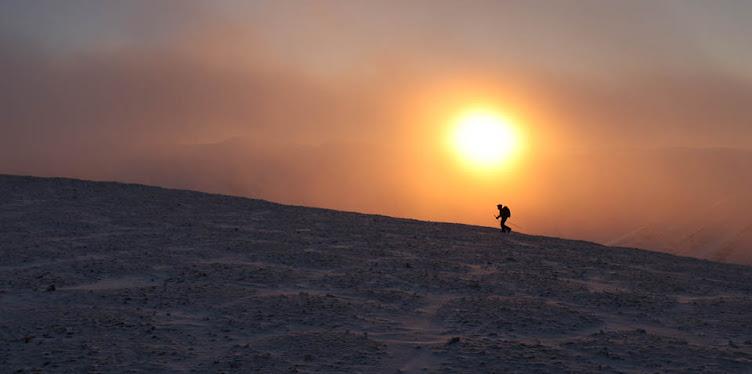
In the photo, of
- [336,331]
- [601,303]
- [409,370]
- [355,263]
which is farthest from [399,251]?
[409,370]

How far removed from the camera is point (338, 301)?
32.0 feet

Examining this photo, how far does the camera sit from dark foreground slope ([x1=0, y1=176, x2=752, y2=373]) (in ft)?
23.7

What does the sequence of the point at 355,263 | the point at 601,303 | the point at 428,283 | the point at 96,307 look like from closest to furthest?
the point at 96,307 < the point at 601,303 < the point at 428,283 < the point at 355,263

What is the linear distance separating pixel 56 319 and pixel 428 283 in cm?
641

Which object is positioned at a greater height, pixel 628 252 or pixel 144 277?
pixel 628 252

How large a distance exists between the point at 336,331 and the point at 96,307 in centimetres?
360

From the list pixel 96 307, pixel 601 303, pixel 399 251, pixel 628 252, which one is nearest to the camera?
pixel 96 307

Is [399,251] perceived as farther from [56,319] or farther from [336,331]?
[56,319]

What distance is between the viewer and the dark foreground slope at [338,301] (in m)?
7.22

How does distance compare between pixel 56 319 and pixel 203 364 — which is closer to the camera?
pixel 203 364

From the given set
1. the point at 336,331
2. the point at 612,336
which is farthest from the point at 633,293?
the point at 336,331

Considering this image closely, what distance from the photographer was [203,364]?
684 centimetres

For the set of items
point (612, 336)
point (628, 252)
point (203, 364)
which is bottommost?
point (203, 364)

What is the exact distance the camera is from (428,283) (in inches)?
460
